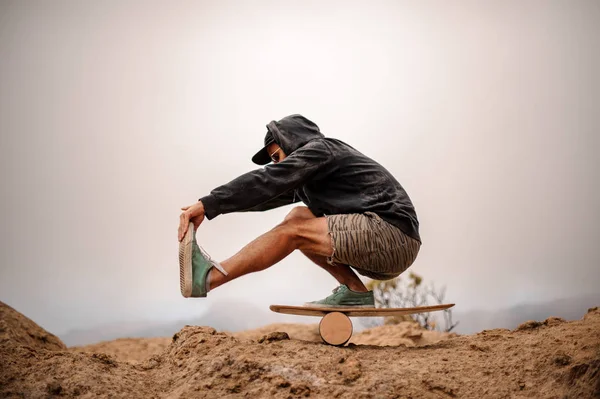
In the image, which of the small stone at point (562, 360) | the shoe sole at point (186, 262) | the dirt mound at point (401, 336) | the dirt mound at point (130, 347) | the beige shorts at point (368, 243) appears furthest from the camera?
the dirt mound at point (130, 347)

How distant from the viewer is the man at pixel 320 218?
271 cm

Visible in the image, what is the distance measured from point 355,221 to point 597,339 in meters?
1.18

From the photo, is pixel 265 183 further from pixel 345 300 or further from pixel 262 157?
pixel 345 300

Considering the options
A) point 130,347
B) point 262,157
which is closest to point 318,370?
point 262,157

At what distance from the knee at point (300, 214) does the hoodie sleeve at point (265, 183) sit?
0.41ft

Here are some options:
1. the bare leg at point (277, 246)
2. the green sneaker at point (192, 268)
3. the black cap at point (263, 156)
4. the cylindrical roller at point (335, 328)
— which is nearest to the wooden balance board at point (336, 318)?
the cylindrical roller at point (335, 328)

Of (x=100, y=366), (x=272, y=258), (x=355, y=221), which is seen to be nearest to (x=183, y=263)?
(x=272, y=258)

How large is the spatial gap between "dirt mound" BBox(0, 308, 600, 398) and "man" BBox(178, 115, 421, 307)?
31 centimetres

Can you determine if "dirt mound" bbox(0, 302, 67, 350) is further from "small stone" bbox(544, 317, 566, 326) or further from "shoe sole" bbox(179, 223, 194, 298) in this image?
"small stone" bbox(544, 317, 566, 326)

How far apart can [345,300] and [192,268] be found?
76 cm

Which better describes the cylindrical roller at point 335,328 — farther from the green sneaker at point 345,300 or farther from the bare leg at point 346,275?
the bare leg at point 346,275

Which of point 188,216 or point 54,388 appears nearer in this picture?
point 54,388

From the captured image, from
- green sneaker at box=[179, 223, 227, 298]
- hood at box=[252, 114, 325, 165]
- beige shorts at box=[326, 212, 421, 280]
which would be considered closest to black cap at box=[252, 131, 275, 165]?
hood at box=[252, 114, 325, 165]

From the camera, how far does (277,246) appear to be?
2756mm
